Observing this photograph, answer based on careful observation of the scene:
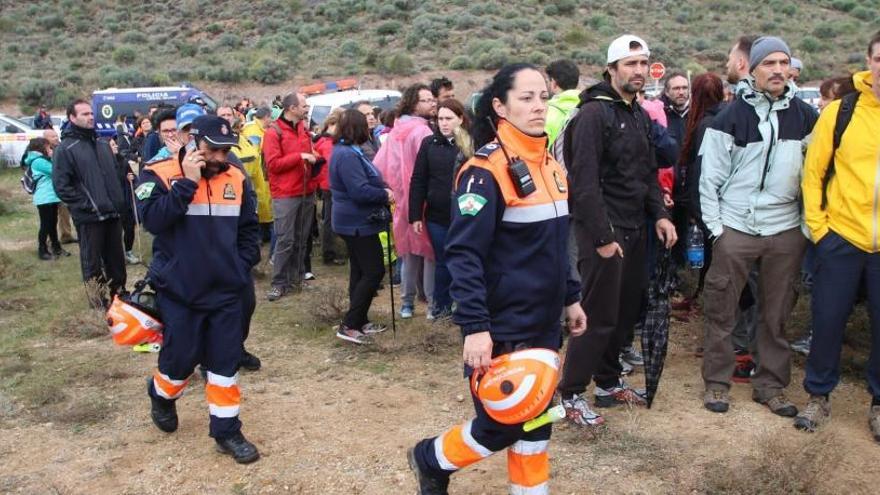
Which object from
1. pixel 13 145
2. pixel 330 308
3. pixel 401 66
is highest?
pixel 401 66

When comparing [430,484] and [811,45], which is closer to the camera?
[430,484]

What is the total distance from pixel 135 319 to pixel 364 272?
7.41ft

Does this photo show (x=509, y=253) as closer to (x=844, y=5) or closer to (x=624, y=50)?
(x=624, y=50)

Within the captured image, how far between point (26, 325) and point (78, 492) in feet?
13.1

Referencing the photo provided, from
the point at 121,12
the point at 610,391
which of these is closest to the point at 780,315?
the point at 610,391

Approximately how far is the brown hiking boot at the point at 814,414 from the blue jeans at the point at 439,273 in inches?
119

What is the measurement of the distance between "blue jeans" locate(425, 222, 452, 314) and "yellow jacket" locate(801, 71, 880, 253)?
10.1 feet

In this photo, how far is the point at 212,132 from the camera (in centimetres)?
427

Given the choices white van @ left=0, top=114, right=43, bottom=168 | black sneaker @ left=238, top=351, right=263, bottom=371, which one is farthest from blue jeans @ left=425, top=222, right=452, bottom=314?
white van @ left=0, top=114, right=43, bottom=168

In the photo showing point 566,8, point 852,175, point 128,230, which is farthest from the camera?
point 566,8

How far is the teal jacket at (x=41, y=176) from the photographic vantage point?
10.6 metres

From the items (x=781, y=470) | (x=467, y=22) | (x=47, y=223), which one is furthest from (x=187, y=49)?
(x=781, y=470)

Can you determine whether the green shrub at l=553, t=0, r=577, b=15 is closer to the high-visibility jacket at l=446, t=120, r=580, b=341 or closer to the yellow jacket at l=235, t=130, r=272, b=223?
the yellow jacket at l=235, t=130, r=272, b=223

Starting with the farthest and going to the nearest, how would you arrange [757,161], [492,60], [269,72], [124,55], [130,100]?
[124,55], [269,72], [492,60], [130,100], [757,161]
